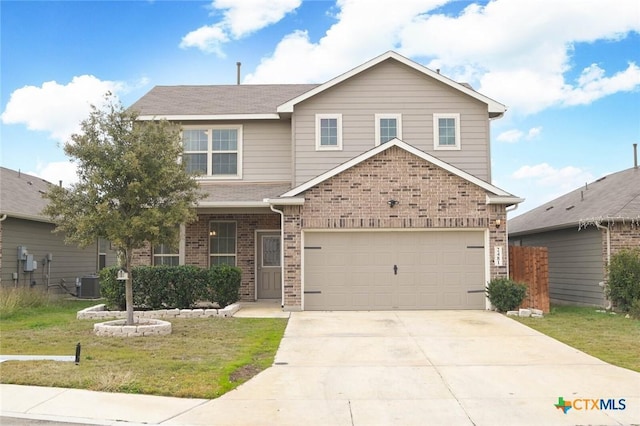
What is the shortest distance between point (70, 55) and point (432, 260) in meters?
12.1

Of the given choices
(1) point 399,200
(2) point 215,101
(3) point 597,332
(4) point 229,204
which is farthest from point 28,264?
(3) point 597,332

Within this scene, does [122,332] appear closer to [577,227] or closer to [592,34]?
[577,227]

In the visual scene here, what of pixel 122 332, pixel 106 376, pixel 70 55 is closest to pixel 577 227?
pixel 122 332

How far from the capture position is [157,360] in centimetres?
882

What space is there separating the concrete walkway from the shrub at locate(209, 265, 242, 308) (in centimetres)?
431

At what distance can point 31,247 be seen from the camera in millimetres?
18141

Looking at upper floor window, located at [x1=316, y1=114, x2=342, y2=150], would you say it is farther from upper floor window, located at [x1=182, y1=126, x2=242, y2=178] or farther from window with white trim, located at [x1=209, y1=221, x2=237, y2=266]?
window with white trim, located at [x1=209, y1=221, x2=237, y2=266]

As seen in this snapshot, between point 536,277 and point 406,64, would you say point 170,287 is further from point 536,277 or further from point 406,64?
point 406,64

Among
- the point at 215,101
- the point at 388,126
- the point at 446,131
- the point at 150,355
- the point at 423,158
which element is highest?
the point at 215,101

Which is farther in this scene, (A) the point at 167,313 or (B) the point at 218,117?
(B) the point at 218,117

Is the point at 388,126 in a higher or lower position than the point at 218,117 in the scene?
lower

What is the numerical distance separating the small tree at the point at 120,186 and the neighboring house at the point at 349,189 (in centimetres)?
120

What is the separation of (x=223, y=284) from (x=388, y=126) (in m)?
6.98

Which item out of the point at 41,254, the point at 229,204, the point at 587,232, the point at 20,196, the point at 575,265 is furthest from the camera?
the point at 41,254
